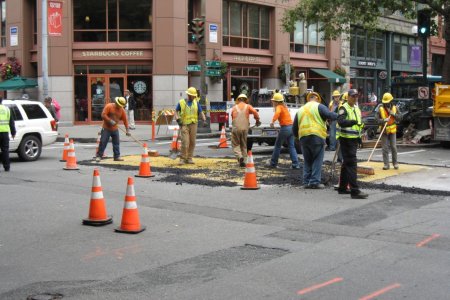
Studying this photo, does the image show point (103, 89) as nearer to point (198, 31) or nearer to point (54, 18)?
point (54, 18)

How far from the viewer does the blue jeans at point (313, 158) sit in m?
11.2

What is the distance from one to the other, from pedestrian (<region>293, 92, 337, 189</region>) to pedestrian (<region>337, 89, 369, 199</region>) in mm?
592

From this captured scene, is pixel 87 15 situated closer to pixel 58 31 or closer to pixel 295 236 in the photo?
pixel 58 31

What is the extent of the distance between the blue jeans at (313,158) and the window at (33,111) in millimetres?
8527

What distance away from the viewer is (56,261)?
646 centimetres

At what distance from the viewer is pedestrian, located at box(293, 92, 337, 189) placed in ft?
36.8

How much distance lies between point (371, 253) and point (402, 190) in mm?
4691

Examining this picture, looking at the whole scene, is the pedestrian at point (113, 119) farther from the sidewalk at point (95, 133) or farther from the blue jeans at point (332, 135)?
the sidewalk at point (95, 133)

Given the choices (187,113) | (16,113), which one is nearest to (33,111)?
(16,113)

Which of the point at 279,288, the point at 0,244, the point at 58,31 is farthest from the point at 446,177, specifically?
the point at 58,31

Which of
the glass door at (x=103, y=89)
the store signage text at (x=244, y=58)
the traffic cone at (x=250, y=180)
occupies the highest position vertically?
the store signage text at (x=244, y=58)

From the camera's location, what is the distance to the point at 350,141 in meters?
10.4

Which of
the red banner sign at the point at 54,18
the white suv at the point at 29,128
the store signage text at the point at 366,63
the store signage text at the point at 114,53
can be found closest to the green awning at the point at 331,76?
Answer: the store signage text at the point at 366,63

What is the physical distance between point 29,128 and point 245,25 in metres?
20.8
